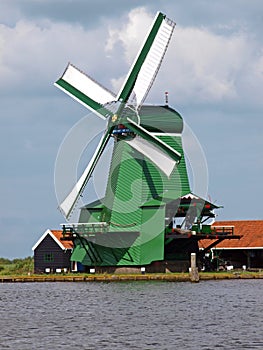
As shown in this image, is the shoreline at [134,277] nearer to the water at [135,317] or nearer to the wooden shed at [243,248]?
the water at [135,317]

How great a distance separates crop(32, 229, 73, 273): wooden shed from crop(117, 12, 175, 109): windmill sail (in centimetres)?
1082

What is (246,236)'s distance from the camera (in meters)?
54.6

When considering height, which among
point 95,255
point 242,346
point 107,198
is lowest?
point 242,346

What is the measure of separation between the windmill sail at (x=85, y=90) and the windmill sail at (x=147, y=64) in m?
1.00

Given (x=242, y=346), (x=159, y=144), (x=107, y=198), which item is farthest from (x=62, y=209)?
(x=242, y=346)

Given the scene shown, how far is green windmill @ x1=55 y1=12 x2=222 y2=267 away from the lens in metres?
47.8

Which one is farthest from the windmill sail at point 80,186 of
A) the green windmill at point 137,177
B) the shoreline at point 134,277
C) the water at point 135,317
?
the water at point 135,317

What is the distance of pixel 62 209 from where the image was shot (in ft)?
160

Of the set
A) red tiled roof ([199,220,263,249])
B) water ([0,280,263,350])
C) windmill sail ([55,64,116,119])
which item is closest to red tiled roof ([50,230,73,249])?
red tiled roof ([199,220,263,249])

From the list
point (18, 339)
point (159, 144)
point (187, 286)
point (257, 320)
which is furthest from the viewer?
point (159, 144)

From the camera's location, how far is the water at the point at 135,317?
22047mm

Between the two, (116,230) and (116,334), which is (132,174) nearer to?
(116,230)

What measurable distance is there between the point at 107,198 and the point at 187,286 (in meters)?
10.2

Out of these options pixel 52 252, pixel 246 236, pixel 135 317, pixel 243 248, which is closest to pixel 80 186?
pixel 52 252
